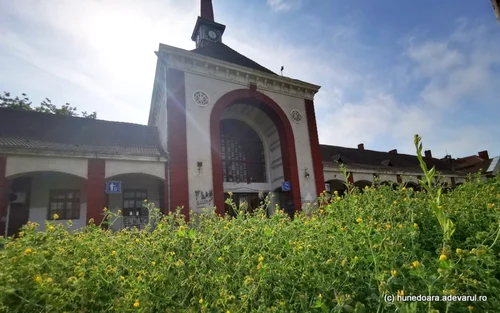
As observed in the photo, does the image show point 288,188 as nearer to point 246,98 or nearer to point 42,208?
point 246,98

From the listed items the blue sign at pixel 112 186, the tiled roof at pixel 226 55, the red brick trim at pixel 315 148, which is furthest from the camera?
the tiled roof at pixel 226 55

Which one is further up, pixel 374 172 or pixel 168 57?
pixel 168 57

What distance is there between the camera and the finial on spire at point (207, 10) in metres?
20.4

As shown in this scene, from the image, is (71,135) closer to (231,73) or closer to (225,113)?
(225,113)

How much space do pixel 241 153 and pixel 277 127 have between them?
2700mm

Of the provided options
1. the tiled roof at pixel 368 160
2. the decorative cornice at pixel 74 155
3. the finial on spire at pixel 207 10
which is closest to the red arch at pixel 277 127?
the decorative cornice at pixel 74 155

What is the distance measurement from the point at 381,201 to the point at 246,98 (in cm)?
1199

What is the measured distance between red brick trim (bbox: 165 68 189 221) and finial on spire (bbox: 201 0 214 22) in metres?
10.1

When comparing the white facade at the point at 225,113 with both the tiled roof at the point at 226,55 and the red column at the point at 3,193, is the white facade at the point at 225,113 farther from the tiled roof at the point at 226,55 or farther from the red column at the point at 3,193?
the red column at the point at 3,193

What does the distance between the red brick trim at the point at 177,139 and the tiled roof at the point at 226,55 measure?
358 cm

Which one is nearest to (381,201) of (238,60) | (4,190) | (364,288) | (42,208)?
(364,288)

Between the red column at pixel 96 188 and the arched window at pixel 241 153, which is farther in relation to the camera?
the arched window at pixel 241 153

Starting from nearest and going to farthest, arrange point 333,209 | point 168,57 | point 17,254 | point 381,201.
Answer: point 17,254 → point 381,201 → point 333,209 → point 168,57

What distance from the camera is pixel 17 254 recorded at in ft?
6.23
